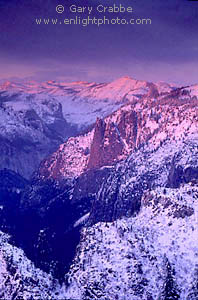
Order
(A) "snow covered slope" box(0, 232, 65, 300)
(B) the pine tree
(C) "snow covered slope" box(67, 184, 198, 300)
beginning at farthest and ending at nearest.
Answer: (C) "snow covered slope" box(67, 184, 198, 300) < (B) the pine tree < (A) "snow covered slope" box(0, 232, 65, 300)

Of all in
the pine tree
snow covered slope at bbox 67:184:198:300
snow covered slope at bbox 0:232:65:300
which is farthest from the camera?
snow covered slope at bbox 67:184:198:300

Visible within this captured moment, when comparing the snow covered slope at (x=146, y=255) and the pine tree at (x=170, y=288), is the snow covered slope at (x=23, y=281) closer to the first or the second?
the snow covered slope at (x=146, y=255)

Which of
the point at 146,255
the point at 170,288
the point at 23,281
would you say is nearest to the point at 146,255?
the point at 146,255

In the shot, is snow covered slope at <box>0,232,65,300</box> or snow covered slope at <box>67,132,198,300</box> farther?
snow covered slope at <box>67,132,198,300</box>

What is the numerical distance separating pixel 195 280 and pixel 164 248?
11.7 m

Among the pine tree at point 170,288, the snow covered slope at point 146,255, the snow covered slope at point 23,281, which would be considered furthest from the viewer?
the snow covered slope at point 146,255

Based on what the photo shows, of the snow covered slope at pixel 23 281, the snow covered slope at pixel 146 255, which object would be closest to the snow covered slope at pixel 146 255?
the snow covered slope at pixel 146 255

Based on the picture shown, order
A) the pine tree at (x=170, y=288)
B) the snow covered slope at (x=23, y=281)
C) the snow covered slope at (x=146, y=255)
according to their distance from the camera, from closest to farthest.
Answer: the snow covered slope at (x=23, y=281)
the pine tree at (x=170, y=288)
the snow covered slope at (x=146, y=255)

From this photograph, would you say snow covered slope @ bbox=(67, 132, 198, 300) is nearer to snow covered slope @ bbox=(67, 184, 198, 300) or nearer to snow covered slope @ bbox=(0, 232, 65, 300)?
snow covered slope @ bbox=(67, 184, 198, 300)

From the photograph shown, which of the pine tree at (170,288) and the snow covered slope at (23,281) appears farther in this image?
the pine tree at (170,288)

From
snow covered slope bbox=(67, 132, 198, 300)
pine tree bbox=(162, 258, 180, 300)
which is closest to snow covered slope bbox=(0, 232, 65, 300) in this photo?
snow covered slope bbox=(67, 132, 198, 300)

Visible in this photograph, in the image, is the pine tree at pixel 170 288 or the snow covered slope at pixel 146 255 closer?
the pine tree at pixel 170 288

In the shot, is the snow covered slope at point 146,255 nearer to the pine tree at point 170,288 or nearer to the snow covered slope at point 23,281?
the pine tree at point 170,288

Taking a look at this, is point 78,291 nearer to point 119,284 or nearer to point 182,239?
point 119,284
